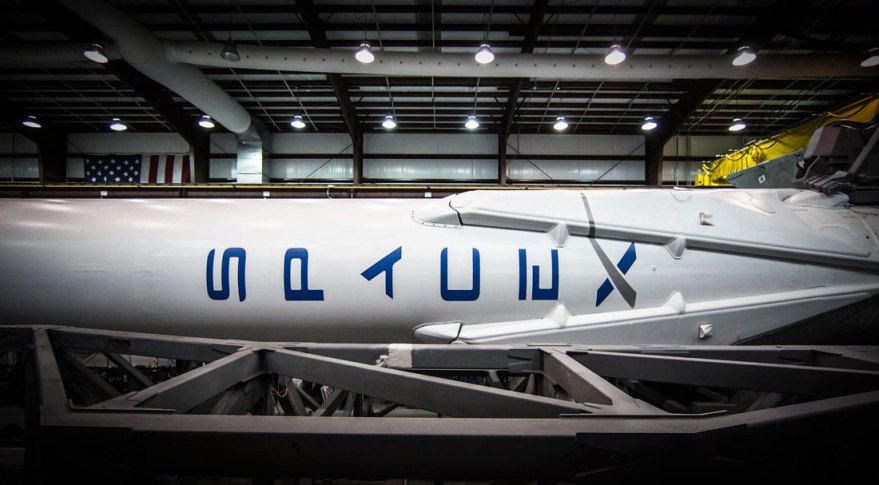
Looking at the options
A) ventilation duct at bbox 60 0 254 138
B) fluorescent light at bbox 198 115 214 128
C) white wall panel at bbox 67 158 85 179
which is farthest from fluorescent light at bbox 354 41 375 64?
white wall panel at bbox 67 158 85 179

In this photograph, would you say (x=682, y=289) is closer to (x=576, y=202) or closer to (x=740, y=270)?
(x=740, y=270)

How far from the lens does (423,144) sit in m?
13.9

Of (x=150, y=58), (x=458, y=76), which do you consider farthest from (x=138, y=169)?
(x=458, y=76)

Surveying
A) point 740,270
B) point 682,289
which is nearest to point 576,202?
point 682,289

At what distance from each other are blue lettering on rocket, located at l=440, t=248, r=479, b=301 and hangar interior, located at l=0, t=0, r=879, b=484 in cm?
61

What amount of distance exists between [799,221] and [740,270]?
698mm

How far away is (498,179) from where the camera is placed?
13680 mm

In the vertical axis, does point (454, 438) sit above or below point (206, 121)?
below

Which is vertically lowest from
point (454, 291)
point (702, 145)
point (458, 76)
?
point (454, 291)

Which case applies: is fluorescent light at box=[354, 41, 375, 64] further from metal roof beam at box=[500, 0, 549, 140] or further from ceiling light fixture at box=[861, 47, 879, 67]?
ceiling light fixture at box=[861, 47, 879, 67]

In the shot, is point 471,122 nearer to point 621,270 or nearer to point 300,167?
point 300,167

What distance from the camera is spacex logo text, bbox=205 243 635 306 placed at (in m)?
2.94

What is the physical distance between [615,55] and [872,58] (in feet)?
20.3

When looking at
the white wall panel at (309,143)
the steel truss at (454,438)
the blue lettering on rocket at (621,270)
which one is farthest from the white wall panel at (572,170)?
the steel truss at (454,438)
